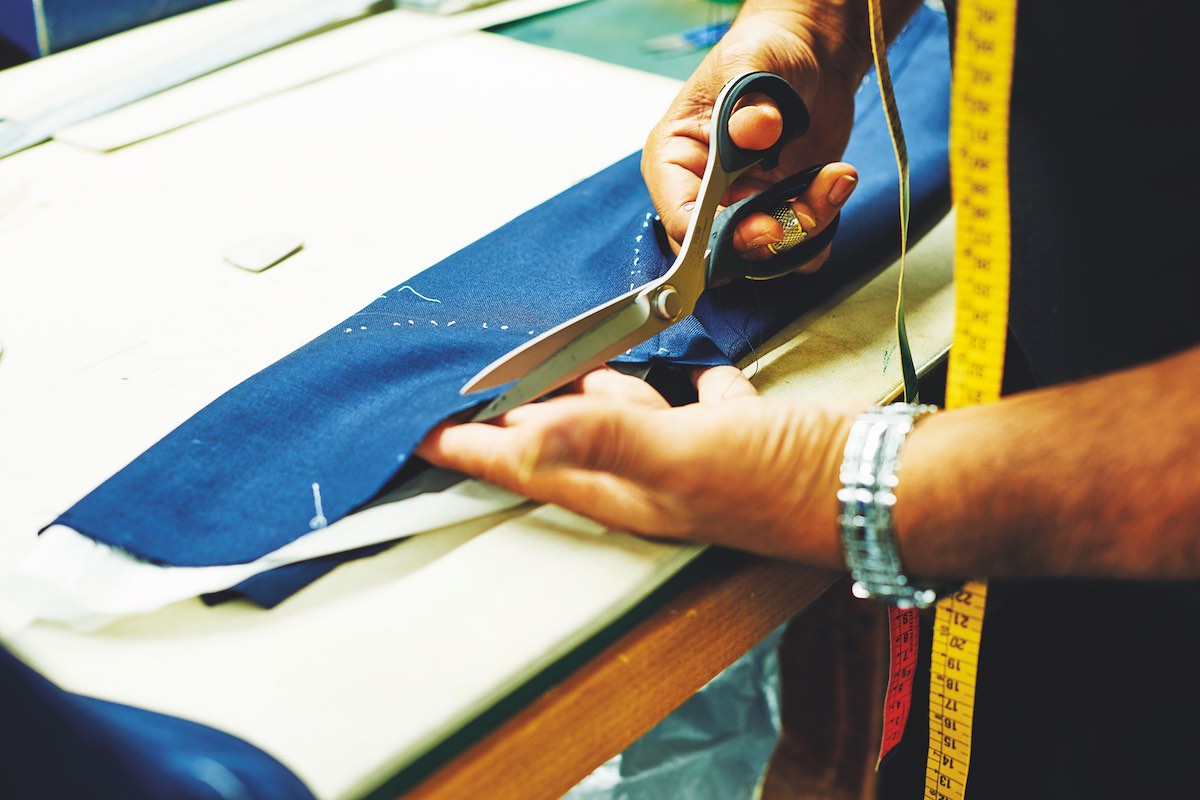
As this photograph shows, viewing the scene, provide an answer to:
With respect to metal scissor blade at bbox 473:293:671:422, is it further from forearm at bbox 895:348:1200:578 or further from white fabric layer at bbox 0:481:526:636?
forearm at bbox 895:348:1200:578

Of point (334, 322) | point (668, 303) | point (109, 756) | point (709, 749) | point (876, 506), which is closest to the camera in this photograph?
point (109, 756)

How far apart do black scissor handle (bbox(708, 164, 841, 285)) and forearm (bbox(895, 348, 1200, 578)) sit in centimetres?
20

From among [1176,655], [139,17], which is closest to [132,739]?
[1176,655]

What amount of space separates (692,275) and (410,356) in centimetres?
19

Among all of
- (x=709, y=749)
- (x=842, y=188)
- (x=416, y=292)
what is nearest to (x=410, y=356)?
(x=416, y=292)

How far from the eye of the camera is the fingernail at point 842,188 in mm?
626

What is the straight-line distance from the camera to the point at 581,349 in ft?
1.82

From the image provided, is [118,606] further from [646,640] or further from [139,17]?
[139,17]

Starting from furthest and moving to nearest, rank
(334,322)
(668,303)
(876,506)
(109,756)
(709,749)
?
1. (709,749)
2. (334,322)
3. (668,303)
4. (876,506)
5. (109,756)

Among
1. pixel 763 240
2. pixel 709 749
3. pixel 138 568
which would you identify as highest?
pixel 763 240

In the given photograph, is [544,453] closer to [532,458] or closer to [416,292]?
[532,458]

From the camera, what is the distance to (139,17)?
1.30 m

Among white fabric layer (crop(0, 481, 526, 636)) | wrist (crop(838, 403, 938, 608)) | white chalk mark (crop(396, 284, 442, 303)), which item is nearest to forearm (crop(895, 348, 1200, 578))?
wrist (crop(838, 403, 938, 608))

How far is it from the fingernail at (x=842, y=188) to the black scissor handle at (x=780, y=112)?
0.21ft
